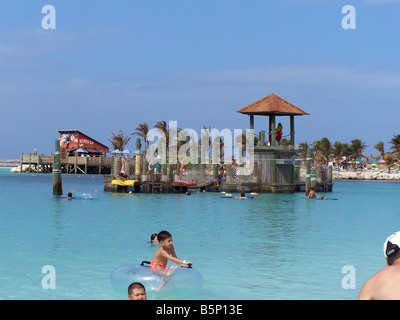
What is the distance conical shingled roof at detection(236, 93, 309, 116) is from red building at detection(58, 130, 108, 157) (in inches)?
2686

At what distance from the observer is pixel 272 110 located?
141 feet

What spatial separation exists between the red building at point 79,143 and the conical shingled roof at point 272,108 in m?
68.2

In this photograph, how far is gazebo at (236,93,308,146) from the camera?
142 feet

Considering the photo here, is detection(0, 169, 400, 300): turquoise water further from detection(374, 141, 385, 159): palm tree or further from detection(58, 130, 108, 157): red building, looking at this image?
detection(374, 141, 385, 159): palm tree

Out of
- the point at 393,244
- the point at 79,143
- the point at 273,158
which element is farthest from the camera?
the point at 79,143

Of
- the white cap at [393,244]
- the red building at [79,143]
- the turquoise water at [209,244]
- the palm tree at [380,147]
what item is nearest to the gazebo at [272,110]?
the turquoise water at [209,244]

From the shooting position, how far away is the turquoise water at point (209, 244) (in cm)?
1223

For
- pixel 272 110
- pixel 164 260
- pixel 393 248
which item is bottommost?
pixel 164 260

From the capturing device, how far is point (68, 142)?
4437 inches

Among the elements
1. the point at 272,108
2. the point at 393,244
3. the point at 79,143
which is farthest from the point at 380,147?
the point at 393,244

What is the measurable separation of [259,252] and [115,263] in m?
4.17

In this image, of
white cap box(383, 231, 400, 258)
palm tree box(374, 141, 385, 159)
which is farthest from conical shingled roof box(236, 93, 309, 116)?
palm tree box(374, 141, 385, 159)

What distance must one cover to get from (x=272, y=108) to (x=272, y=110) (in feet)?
1.07

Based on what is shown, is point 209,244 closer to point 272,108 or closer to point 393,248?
point 393,248
